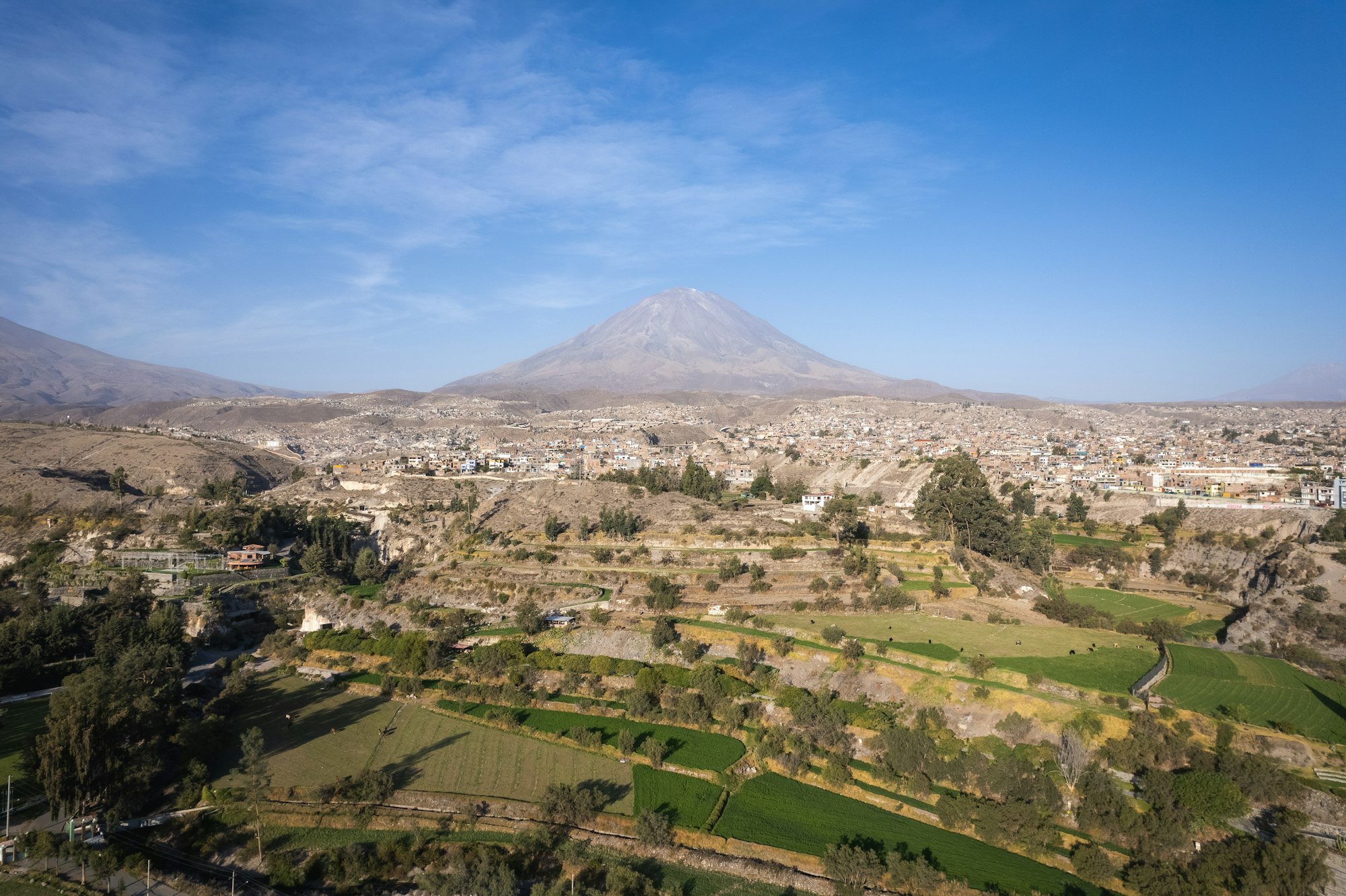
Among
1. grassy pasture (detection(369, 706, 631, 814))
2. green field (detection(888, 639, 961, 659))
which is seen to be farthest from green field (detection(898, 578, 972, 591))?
grassy pasture (detection(369, 706, 631, 814))

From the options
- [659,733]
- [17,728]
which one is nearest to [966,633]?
[659,733]

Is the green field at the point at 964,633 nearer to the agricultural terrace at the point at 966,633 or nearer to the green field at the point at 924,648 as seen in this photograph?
the agricultural terrace at the point at 966,633

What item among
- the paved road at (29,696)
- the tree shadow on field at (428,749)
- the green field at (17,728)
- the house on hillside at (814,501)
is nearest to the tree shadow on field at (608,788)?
the tree shadow on field at (428,749)

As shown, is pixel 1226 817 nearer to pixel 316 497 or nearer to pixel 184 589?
pixel 184 589

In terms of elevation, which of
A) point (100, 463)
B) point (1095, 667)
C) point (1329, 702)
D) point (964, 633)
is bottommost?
point (1329, 702)

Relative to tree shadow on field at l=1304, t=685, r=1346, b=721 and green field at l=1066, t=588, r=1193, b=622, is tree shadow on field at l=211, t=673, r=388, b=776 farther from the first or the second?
green field at l=1066, t=588, r=1193, b=622

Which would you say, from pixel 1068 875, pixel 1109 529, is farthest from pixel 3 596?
pixel 1109 529

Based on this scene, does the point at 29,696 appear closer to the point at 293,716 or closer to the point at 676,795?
the point at 293,716
